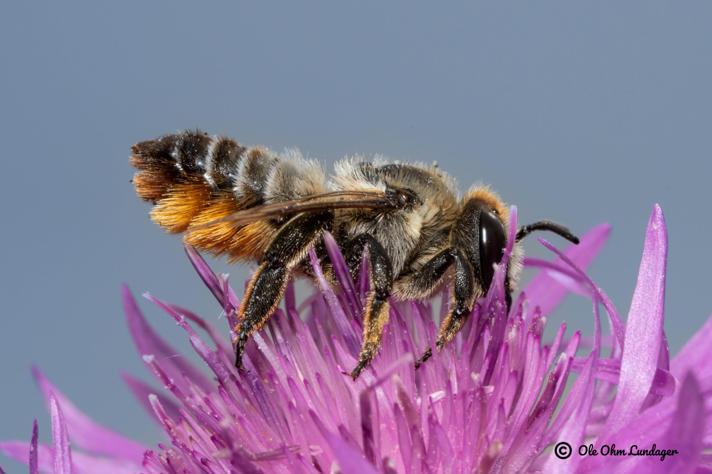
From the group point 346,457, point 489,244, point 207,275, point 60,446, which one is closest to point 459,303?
point 489,244

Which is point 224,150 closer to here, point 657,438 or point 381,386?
point 381,386

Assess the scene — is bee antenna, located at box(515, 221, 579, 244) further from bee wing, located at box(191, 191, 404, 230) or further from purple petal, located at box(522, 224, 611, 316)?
purple petal, located at box(522, 224, 611, 316)

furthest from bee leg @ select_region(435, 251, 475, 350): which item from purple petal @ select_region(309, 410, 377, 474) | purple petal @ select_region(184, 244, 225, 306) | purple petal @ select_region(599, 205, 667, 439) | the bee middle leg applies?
purple petal @ select_region(184, 244, 225, 306)

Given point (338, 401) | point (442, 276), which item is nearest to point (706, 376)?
point (442, 276)

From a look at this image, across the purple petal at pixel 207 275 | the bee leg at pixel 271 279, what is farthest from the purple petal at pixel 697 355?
the purple petal at pixel 207 275

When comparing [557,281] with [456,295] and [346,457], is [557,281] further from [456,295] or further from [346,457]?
[346,457]

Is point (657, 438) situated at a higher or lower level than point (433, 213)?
lower
